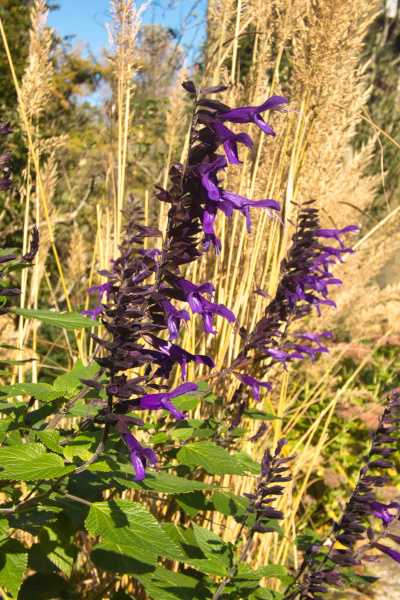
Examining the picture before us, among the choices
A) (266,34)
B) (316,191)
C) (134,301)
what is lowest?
(134,301)

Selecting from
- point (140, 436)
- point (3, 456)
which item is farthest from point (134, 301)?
point (140, 436)

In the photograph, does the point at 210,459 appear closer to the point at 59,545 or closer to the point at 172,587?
the point at 172,587

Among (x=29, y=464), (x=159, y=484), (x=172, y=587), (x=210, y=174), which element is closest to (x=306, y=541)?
(x=172, y=587)

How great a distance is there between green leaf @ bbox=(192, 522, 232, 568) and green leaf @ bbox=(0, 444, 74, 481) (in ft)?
1.81

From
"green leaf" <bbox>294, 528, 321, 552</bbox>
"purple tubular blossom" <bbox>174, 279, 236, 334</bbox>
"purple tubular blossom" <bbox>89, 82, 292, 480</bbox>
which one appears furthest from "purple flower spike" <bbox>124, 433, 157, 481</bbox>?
"green leaf" <bbox>294, 528, 321, 552</bbox>

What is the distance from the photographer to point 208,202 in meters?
0.81

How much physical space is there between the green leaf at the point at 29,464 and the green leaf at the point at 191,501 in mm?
511

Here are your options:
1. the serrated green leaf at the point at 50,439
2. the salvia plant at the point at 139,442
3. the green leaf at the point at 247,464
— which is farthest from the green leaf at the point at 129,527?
the green leaf at the point at 247,464

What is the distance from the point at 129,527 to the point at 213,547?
1.72ft

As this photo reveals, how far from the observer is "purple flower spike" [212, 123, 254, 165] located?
81 centimetres

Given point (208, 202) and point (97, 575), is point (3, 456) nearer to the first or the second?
point (208, 202)

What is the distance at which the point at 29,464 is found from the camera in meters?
0.74

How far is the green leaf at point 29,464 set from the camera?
0.70m

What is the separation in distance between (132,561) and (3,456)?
0.38 metres
